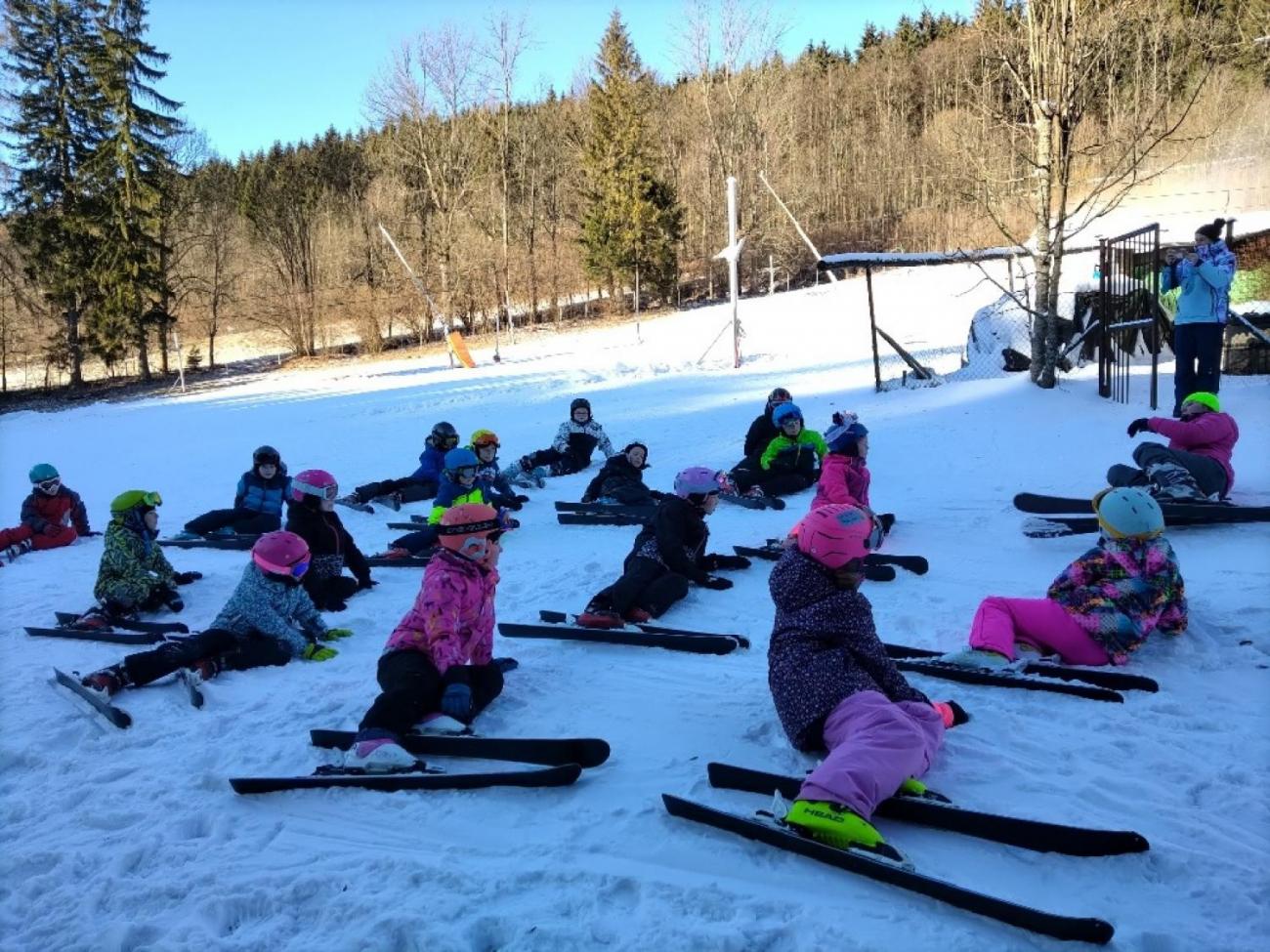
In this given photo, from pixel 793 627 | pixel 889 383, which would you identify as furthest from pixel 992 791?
pixel 889 383

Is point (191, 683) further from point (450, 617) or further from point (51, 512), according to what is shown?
point (51, 512)

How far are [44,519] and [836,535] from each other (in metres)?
9.13

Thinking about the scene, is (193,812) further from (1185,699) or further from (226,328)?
(226,328)

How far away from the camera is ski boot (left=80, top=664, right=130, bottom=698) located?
15.5 feet

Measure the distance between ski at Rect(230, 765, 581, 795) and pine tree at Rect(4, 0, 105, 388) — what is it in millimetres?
33168

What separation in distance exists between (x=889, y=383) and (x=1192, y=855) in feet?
41.2

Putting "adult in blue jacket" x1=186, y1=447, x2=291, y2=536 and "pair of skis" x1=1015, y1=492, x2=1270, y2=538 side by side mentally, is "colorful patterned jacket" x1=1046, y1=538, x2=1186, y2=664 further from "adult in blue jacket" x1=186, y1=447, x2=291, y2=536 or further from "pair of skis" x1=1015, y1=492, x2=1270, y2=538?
"adult in blue jacket" x1=186, y1=447, x2=291, y2=536

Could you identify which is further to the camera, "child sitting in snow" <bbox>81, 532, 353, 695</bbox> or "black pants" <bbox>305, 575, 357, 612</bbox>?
"black pants" <bbox>305, 575, 357, 612</bbox>

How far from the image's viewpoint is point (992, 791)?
3270 millimetres

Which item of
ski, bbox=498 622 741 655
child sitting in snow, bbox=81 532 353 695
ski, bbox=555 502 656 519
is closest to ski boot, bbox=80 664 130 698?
child sitting in snow, bbox=81 532 353 695

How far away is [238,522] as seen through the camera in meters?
9.20

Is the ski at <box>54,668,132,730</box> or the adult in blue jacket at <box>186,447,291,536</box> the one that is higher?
the adult in blue jacket at <box>186,447,291,536</box>

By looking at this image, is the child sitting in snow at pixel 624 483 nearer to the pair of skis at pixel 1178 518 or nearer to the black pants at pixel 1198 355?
the pair of skis at pixel 1178 518

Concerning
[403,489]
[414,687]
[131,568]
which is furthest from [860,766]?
[403,489]
